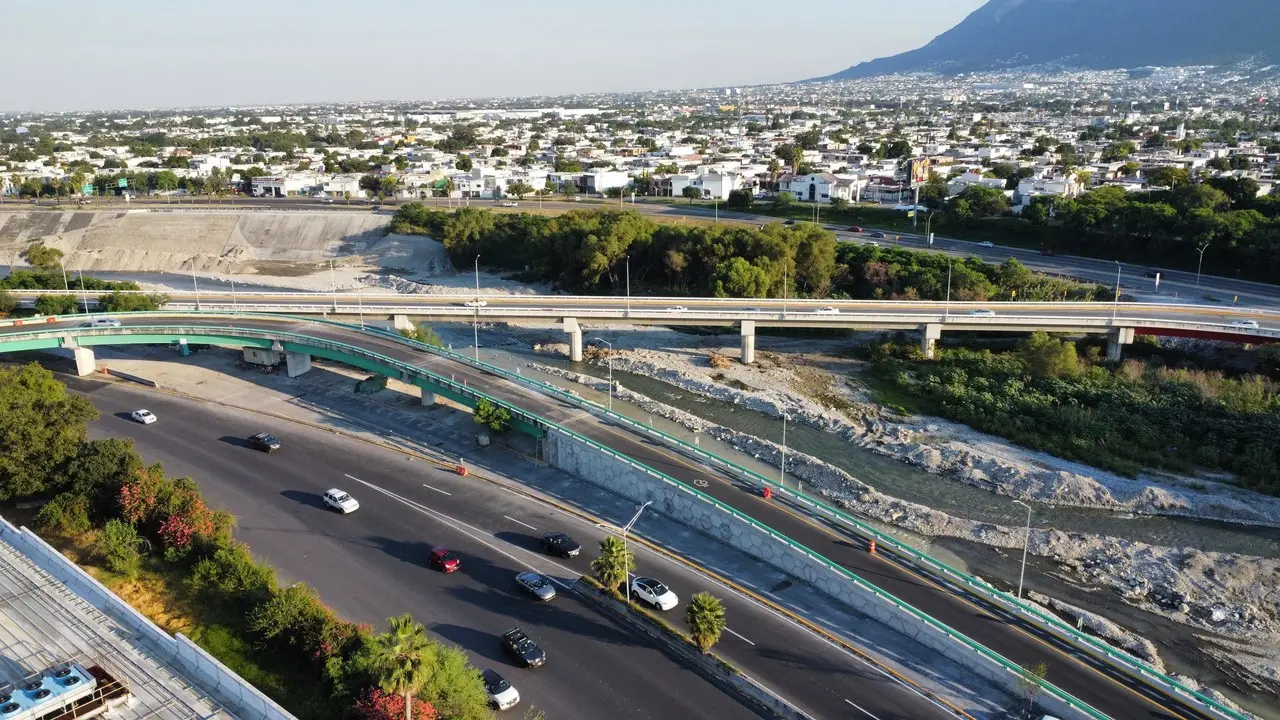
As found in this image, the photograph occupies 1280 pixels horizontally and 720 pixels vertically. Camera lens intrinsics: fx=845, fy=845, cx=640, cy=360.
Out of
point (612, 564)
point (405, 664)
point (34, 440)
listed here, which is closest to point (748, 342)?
point (612, 564)

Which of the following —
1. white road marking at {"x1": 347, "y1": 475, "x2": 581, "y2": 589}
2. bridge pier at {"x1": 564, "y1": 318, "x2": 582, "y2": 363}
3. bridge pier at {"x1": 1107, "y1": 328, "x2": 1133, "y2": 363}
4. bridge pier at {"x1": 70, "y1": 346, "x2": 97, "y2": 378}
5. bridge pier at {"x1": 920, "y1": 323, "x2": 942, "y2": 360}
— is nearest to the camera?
white road marking at {"x1": 347, "y1": 475, "x2": 581, "y2": 589}

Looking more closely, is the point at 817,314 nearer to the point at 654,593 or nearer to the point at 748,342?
the point at 748,342

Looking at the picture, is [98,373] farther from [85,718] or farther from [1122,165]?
[1122,165]

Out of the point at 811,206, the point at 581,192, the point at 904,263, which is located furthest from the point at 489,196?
the point at 904,263

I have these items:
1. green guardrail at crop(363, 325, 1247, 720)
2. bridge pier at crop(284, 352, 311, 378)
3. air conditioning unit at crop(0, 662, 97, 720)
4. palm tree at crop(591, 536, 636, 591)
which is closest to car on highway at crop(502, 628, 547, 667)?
palm tree at crop(591, 536, 636, 591)

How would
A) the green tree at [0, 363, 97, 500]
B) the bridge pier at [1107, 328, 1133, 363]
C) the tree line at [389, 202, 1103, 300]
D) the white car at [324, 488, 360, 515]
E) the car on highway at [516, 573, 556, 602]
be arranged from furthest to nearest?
the tree line at [389, 202, 1103, 300] < the bridge pier at [1107, 328, 1133, 363] < the white car at [324, 488, 360, 515] < the green tree at [0, 363, 97, 500] < the car on highway at [516, 573, 556, 602]

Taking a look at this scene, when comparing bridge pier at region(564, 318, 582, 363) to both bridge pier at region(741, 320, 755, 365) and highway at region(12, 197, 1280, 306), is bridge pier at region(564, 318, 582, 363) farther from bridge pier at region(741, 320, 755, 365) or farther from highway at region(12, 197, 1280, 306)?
highway at region(12, 197, 1280, 306)
